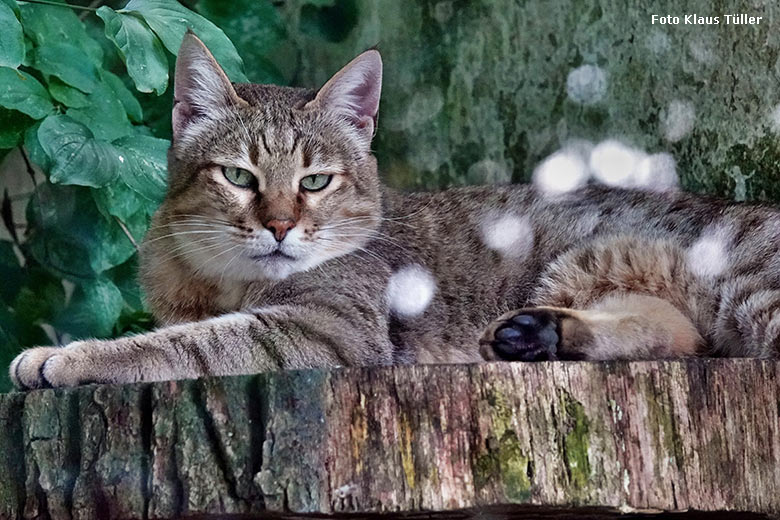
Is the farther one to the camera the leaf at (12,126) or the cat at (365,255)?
the leaf at (12,126)

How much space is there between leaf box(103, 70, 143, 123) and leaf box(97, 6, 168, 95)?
0.50 meters

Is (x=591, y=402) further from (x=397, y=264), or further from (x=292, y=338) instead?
(x=397, y=264)

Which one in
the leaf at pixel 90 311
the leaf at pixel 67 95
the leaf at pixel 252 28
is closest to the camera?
the leaf at pixel 67 95

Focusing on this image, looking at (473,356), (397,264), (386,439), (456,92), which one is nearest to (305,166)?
(397,264)

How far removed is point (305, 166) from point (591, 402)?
145 cm

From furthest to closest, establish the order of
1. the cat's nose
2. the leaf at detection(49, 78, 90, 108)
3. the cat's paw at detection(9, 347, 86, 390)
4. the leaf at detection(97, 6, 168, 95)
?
the leaf at detection(49, 78, 90, 108)
the cat's nose
the leaf at detection(97, 6, 168, 95)
the cat's paw at detection(9, 347, 86, 390)

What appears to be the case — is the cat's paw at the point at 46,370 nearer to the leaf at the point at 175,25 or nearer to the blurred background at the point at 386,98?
the blurred background at the point at 386,98

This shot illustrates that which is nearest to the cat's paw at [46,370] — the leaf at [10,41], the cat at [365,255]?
the cat at [365,255]

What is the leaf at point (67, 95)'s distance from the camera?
9.72ft

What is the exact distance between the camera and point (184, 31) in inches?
109

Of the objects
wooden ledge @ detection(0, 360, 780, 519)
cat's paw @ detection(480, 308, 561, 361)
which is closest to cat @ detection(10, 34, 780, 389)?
cat's paw @ detection(480, 308, 561, 361)

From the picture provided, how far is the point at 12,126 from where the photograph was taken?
3.02 meters

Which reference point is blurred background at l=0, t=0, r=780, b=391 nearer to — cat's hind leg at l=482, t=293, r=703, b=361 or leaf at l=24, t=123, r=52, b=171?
leaf at l=24, t=123, r=52, b=171

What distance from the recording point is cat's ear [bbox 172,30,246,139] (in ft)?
9.42
